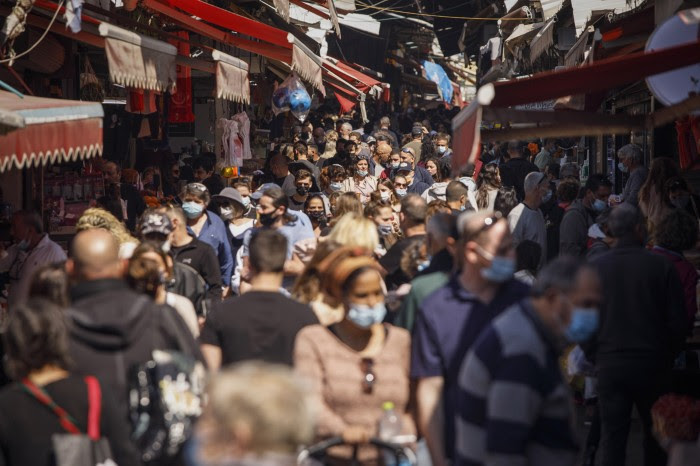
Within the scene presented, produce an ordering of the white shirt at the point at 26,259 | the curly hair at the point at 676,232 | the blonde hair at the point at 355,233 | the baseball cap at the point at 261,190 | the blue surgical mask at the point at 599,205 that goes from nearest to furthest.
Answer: the blonde hair at the point at 355,233
the curly hair at the point at 676,232
the white shirt at the point at 26,259
the baseball cap at the point at 261,190
the blue surgical mask at the point at 599,205

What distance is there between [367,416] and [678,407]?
162 cm

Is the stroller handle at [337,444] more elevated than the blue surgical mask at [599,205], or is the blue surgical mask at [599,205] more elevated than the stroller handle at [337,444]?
the blue surgical mask at [599,205]

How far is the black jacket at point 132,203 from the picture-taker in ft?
41.9

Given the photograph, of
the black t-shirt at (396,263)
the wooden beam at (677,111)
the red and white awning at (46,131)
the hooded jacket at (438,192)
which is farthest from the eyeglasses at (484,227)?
the hooded jacket at (438,192)

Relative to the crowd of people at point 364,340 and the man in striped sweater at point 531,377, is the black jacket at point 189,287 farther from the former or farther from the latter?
the man in striped sweater at point 531,377

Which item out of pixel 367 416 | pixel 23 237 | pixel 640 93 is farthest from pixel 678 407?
pixel 640 93

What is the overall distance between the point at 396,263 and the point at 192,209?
266cm

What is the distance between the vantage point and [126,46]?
919 cm

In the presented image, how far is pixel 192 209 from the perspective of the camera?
9.75 meters

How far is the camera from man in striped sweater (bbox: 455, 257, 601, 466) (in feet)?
13.3

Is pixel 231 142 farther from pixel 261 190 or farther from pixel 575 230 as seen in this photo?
pixel 575 230

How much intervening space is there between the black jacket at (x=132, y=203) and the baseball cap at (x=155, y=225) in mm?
5051

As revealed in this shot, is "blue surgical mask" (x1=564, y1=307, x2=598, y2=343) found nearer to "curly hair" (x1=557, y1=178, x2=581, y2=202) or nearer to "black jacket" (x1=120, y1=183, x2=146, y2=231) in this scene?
"curly hair" (x1=557, y1=178, x2=581, y2=202)

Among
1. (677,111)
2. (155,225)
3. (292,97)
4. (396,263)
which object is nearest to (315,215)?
(396,263)
